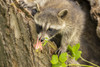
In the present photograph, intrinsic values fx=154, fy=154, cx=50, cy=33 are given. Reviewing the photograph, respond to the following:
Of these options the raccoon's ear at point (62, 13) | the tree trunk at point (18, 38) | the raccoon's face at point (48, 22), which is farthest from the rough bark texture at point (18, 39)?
the raccoon's ear at point (62, 13)

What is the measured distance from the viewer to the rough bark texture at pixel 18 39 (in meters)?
2.65

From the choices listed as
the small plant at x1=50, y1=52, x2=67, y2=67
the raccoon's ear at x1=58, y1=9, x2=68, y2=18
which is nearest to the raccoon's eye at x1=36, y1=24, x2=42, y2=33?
the raccoon's ear at x1=58, y1=9, x2=68, y2=18

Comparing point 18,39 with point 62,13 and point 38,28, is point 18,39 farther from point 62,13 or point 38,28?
point 62,13

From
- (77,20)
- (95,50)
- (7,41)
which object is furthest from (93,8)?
(7,41)

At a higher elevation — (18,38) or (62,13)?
(62,13)

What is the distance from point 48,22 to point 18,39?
69 cm

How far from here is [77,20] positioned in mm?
3221

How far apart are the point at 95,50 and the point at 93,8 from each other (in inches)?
46.3

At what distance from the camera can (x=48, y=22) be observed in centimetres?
262

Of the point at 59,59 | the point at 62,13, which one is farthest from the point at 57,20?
the point at 59,59

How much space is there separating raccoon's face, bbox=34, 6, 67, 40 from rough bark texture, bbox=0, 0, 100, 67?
149 mm

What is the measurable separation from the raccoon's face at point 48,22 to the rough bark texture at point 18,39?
0.49 feet

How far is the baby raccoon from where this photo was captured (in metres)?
2.64

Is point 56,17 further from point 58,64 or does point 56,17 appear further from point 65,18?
point 58,64
